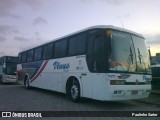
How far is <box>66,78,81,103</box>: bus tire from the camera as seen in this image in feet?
37.2

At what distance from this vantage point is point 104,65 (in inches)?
375

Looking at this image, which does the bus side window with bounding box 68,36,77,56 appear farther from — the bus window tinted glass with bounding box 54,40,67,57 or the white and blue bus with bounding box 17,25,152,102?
the bus window tinted glass with bounding box 54,40,67,57

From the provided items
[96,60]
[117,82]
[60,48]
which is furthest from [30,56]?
[117,82]

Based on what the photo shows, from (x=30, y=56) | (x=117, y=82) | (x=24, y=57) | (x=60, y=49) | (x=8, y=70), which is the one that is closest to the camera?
(x=117, y=82)

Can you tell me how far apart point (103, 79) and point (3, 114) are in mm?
3811

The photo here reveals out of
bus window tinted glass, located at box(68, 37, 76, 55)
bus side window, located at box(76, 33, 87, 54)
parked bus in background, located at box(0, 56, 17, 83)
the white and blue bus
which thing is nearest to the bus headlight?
the white and blue bus

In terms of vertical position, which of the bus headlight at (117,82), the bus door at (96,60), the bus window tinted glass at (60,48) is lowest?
the bus headlight at (117,82)

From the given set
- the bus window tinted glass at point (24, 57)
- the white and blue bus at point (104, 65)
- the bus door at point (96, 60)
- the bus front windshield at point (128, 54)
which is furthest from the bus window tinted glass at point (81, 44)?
the bus window tinted glass at point (24, 57)

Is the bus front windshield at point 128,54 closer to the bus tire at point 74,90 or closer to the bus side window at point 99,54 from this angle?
the bus side window at point 99,54

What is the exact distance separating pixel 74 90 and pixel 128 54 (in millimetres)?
3115

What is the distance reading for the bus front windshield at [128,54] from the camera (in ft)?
31.8

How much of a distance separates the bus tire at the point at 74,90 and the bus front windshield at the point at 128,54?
252 centimetres

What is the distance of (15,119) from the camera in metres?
7.59

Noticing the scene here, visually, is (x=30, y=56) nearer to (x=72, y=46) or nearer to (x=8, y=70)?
(x=72, y=46)
